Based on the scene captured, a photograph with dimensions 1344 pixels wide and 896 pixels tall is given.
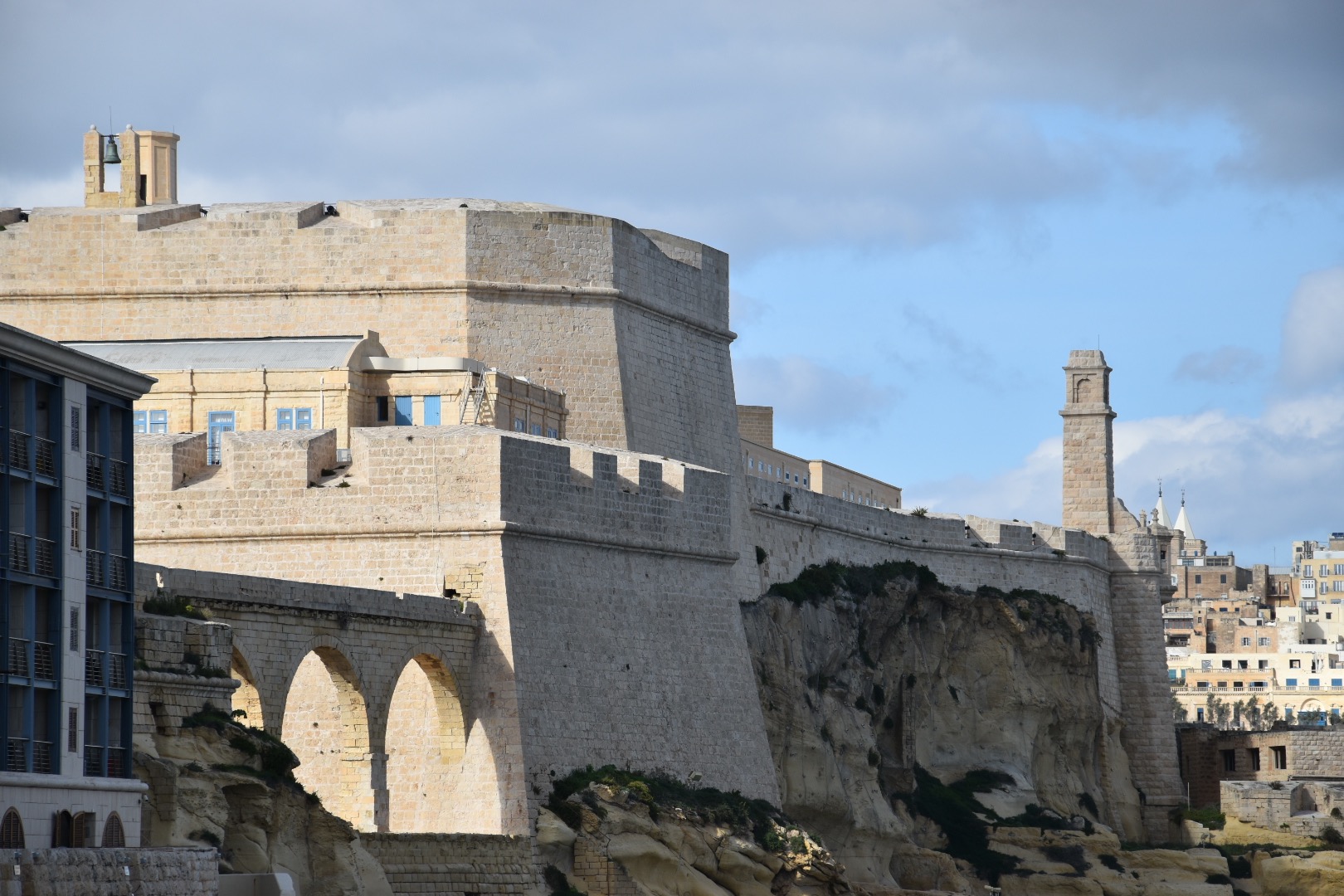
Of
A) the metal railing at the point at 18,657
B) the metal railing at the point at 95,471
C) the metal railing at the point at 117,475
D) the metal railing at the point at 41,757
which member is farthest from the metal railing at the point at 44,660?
the metal railing at the point at 117,475

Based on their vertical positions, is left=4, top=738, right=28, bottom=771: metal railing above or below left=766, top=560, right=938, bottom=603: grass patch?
below

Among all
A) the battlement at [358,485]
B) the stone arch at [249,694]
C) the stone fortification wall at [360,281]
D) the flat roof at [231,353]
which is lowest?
the stone arch at [249,694]

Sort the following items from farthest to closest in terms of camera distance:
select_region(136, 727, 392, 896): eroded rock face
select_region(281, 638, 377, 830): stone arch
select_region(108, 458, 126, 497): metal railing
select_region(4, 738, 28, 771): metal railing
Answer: select_region(281, 638, 377, 830): stone arch < select_region(136, 727, 392, 896): eroded rock face < select_region(108, 458, 126, 497): metal railing < select_region(4, 738, 28, 771): metal railing

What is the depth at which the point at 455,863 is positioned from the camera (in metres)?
33.8

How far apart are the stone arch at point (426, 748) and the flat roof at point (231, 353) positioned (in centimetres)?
722

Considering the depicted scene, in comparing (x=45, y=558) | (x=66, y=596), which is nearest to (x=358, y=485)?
(x=66, y=596)

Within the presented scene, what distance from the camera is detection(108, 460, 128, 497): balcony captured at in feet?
90.3

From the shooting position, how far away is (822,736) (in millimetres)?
48938

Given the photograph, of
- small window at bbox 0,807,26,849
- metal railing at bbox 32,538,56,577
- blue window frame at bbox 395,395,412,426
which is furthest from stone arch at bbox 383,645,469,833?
small window at bbox 0,807,26,849

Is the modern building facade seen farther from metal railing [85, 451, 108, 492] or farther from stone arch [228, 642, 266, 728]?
stone arch [228, 642, 266, 728]

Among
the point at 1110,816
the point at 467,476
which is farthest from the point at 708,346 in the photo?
the point at 1110,816

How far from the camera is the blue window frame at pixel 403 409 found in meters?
42.7

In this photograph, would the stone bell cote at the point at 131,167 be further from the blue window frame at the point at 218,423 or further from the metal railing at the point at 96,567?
the metal railing at the point at 96,567

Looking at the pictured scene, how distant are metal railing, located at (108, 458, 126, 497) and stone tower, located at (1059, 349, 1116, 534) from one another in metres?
39.6
